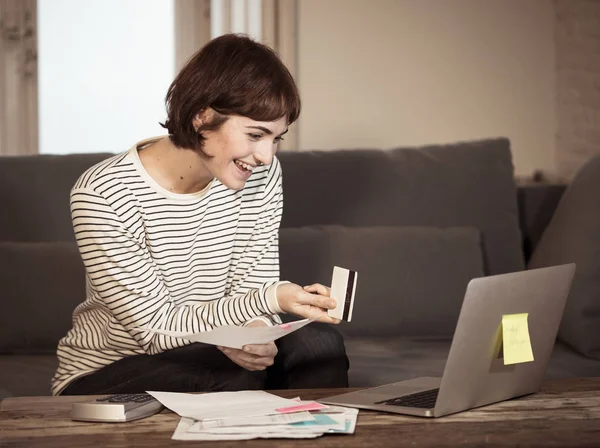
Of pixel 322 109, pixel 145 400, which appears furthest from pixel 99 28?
pixel 145 400

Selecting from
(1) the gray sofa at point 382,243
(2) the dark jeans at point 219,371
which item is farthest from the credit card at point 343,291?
(1) the gray sofa at point 382,243

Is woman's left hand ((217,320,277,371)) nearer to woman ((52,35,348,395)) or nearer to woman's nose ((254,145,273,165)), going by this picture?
woman ((52,35,348,395))

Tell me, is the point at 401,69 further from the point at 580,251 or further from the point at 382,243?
the point at 580,251

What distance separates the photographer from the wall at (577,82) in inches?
127

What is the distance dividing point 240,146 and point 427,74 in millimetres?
1910

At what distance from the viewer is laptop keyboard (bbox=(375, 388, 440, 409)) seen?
4.24 ft

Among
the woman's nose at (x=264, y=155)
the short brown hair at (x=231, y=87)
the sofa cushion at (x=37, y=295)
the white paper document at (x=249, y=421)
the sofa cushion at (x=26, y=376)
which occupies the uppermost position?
the short brown hair at (x=231, y=87)

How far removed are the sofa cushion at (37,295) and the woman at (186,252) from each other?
52 centimetres

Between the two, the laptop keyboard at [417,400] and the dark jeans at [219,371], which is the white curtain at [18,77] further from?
the laptop keyboard at [417,400]

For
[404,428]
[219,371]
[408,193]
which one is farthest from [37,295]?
[404,428]

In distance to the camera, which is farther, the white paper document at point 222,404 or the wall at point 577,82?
the wall at point 577,82

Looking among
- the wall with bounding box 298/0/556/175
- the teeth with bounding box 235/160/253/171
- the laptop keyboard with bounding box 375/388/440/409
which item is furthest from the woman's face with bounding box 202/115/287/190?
the wall with bounding box 298/0/556/175

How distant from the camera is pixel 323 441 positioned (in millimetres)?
1120

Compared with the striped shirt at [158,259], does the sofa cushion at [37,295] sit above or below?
below
